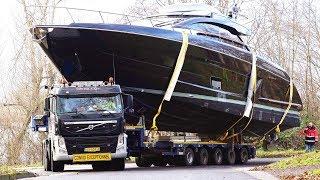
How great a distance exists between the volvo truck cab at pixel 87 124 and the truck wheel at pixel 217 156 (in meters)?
5.13

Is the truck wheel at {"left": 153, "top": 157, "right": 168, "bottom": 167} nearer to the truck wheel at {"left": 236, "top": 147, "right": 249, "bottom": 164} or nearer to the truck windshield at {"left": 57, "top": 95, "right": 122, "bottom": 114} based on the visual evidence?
the truck wheel at {"left": 236, "top": 147, "right": 249, "bottom": 164}

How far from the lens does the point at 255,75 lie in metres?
26.6

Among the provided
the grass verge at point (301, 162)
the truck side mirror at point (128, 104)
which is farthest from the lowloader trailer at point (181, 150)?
the grass verge at point (301, 162)

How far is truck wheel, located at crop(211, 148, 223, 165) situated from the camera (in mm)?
25625

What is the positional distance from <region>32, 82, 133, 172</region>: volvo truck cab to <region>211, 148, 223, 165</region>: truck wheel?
5.13m

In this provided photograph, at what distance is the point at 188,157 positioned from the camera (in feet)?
79.3

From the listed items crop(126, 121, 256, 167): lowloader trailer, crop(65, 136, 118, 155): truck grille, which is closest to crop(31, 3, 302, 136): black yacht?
crop(126, 121, 256, 167): lowloader trailer

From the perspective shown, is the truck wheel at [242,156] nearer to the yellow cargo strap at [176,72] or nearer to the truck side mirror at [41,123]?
the yellow cargo strap at [176,72]

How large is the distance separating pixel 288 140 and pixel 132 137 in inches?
749

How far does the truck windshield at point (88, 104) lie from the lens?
20.9 metres

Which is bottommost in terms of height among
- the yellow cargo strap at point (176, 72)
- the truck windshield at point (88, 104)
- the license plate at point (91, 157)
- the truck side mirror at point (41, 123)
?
the license plate at point (91, 157)

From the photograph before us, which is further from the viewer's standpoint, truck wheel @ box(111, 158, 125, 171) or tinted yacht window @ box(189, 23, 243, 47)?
tinted yacht window @ box(189, 23, 243, 47)

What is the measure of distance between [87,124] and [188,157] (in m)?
4.65

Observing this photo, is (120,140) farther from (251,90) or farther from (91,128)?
(251,90)
